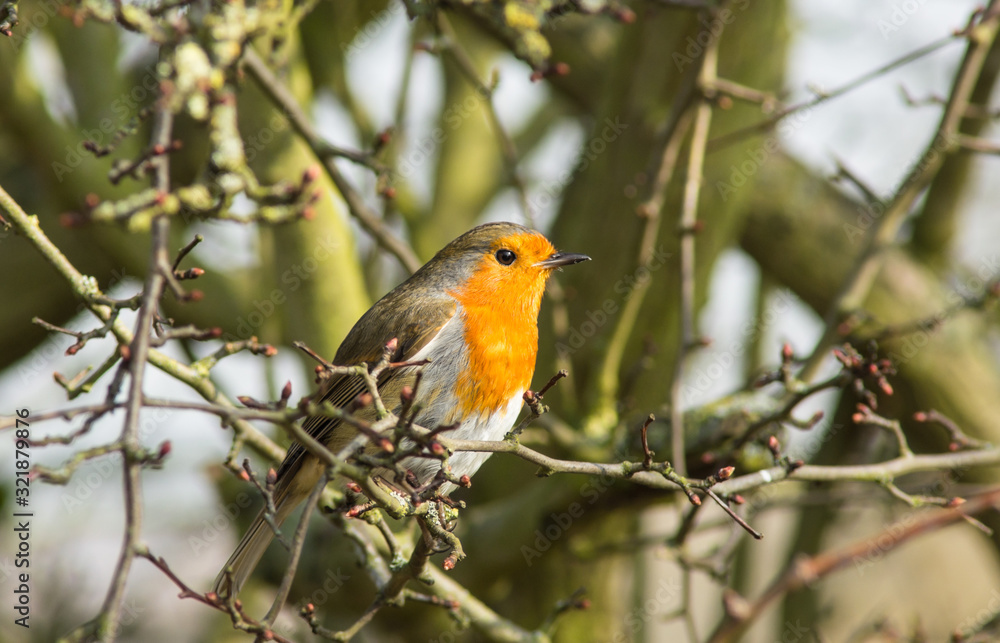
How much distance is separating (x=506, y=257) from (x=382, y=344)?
2.37ft

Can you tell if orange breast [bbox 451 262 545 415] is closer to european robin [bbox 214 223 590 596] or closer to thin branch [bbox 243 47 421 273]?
european robin [bbox 214 223 590 596]

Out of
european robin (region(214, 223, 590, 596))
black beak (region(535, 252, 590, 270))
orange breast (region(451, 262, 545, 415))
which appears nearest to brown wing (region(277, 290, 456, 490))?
european robin (region(214, 223, 590, 596))

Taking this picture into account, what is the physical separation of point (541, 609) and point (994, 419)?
2605 mm

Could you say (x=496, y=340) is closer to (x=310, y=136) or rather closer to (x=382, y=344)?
(x=382, y=344)

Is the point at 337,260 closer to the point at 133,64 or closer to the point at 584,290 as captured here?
the point at 584,290

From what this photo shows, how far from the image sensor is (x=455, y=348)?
3.16 meters

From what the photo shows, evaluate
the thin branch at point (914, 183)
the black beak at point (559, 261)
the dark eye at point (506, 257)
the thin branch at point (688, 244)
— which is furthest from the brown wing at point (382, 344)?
the thin branch at point (914, 183)

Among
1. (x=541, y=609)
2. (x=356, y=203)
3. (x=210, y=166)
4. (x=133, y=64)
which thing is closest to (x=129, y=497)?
(x=210, y=166)

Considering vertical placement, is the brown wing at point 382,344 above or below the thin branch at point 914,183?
above

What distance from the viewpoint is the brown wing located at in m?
3.21

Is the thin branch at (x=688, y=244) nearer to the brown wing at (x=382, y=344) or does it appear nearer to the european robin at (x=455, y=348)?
the european robin at (x=455, y=348)

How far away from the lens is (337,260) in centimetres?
409

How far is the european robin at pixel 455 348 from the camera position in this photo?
3068 millimetres

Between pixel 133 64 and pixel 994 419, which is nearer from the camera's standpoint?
pixel 994 419
